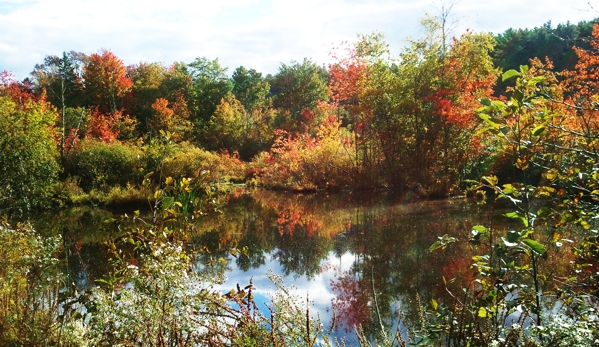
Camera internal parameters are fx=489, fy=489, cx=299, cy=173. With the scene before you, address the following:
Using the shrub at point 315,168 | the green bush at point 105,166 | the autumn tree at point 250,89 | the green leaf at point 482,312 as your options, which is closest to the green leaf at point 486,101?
the green leaf at point 482,312

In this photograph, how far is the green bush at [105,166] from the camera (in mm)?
15375

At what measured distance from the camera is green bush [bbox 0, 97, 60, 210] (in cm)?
1095

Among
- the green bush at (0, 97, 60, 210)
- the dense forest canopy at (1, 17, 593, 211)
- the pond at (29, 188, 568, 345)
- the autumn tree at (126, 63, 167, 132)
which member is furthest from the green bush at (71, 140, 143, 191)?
the autumn tree at (126, 63, 167, 132)

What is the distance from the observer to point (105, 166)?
15.5m

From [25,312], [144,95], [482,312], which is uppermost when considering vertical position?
[144,95]

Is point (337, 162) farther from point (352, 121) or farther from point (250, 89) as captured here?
point (250, 89)

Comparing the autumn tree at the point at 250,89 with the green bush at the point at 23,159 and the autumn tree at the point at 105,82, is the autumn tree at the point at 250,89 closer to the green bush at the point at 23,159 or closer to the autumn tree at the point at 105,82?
the autumn tree at the point at 105,82

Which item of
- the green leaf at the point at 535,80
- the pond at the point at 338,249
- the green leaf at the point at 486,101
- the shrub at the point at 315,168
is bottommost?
the pond at the point at 338,249

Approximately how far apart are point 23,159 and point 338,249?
25.5ft

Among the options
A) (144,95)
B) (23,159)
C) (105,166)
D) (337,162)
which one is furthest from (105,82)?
(23,159)

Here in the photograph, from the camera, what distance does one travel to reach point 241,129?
91.1ft

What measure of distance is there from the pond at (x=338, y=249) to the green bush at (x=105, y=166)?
2096 millimetres

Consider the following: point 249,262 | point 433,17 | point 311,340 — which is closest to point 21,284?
point 311,340

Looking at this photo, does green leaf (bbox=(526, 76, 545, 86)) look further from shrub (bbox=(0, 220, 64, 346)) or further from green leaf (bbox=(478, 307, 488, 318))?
shrub (bbox=(0, 220, 64, 346))
